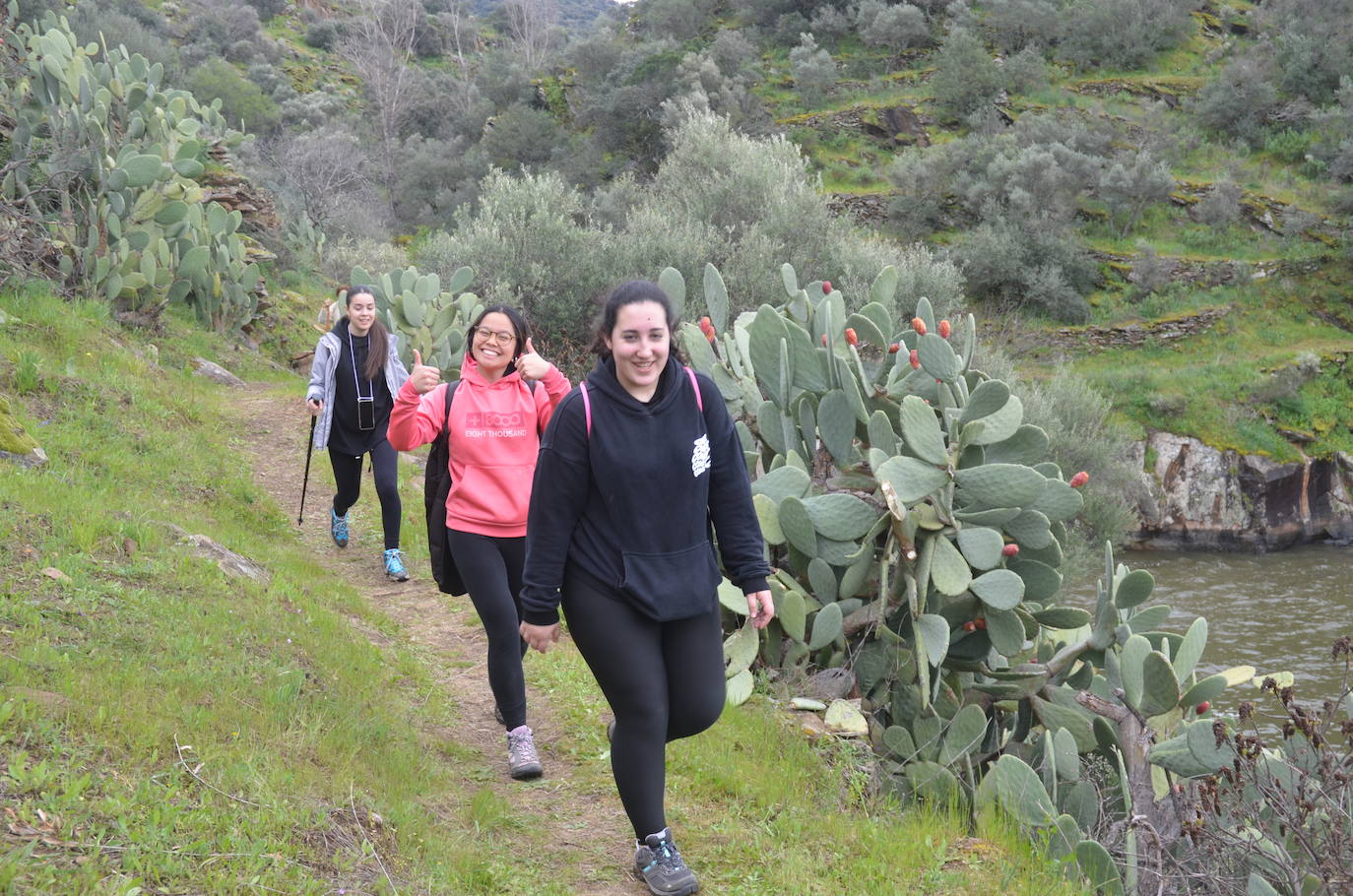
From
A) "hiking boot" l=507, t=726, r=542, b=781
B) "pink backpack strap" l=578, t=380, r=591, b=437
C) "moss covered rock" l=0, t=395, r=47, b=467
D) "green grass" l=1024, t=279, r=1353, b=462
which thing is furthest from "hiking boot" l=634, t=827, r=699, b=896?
"green grass" l=1024, t=279, r=1353, b=462

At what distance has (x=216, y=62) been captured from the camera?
3488 centimetres

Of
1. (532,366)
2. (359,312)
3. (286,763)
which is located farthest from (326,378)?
(286,763)

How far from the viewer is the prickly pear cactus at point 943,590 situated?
479 cm

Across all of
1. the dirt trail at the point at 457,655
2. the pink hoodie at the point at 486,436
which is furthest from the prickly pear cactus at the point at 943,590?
the pink hoodie at the point at 486,436

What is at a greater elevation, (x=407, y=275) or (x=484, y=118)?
(x=484, y=118)

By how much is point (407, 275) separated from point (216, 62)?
89.8 feet

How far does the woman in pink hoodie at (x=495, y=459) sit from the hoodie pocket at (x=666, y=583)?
118cm

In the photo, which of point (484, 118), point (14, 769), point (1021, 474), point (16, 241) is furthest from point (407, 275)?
point (484, 118)

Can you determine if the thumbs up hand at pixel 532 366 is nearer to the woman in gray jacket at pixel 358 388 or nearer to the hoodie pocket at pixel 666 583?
the hoodie pocket at pixel 666 583

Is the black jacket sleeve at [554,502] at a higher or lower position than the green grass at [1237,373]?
lower

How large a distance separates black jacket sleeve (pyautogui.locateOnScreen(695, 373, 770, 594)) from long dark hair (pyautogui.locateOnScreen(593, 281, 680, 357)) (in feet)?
0.65

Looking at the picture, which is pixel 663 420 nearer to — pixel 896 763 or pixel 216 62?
pixel 896 763

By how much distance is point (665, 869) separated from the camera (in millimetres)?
3061

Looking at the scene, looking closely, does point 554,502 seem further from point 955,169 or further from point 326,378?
point 955,169
